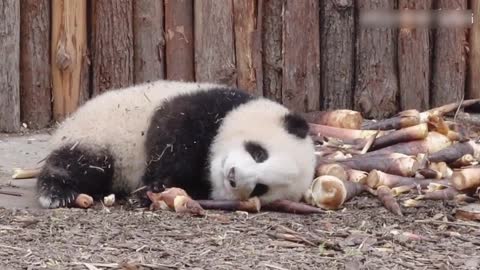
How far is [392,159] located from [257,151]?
1021 millimetres

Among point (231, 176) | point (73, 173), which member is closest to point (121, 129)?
point (73, 173)

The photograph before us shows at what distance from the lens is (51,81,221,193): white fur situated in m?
5.37

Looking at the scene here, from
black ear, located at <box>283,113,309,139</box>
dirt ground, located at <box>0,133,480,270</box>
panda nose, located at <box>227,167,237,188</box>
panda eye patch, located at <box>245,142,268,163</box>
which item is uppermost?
black ear, located at <box>283,113,309,139</box>

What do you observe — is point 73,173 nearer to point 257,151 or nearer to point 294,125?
point 257,151

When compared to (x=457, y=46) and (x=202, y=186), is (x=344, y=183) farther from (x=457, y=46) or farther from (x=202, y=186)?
(x=457, y=46)

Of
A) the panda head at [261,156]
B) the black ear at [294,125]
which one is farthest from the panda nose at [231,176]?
the black ear at [294,125]

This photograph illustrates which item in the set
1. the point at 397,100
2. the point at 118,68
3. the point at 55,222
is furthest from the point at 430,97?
the point at 55,222

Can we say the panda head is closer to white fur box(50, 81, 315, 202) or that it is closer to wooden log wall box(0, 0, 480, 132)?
white fur box(50, 81, 315, 202)

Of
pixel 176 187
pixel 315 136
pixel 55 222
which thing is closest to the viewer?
pixel 55 222

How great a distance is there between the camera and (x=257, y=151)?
16.7ft

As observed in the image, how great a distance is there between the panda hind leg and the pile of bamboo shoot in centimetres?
106

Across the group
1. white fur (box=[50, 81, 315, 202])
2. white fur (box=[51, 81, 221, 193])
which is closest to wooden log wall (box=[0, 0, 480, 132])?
white fur (box=[50, 81, 315, 202])

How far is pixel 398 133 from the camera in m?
6.20

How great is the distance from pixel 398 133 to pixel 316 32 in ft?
4.53
